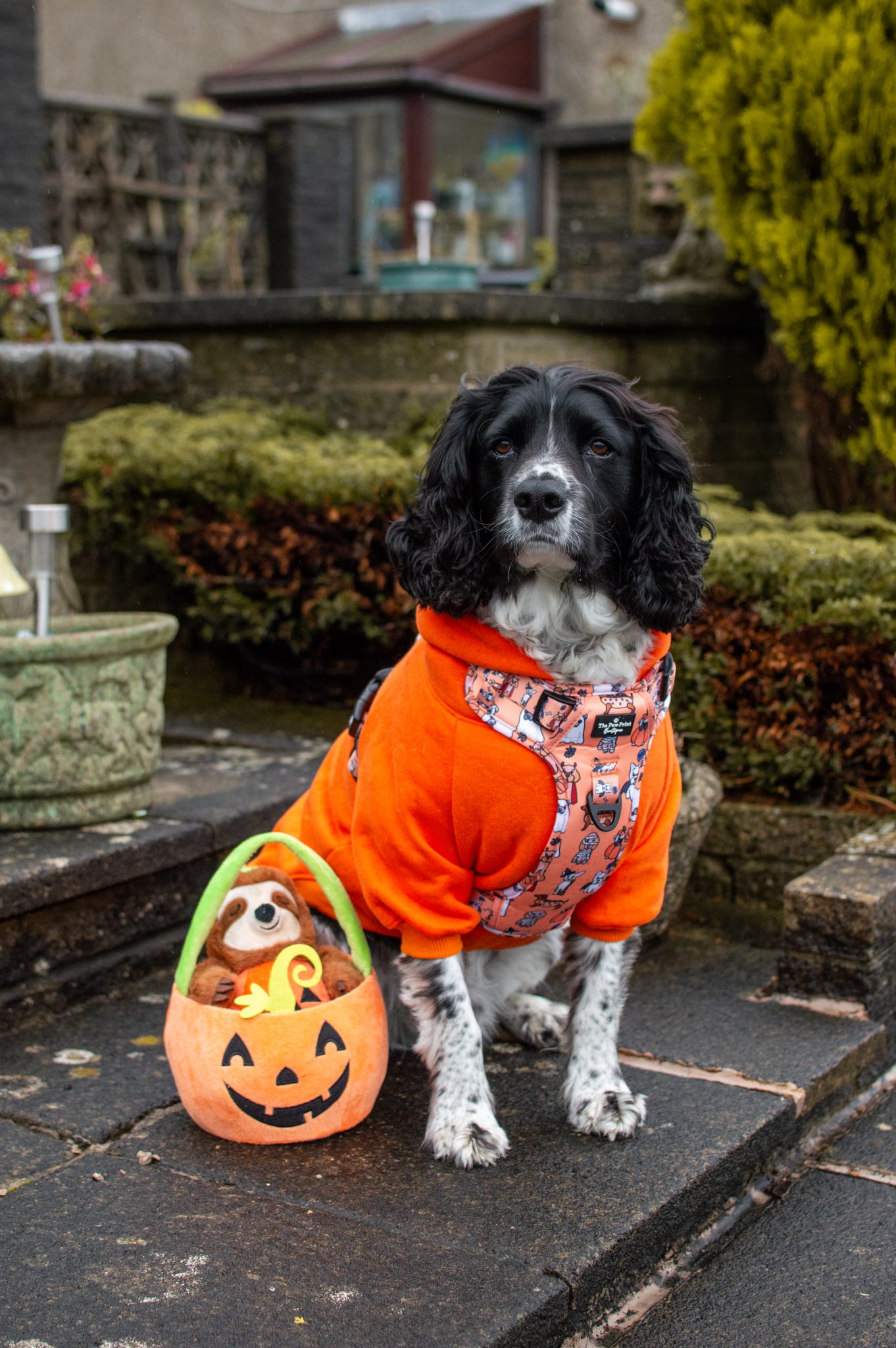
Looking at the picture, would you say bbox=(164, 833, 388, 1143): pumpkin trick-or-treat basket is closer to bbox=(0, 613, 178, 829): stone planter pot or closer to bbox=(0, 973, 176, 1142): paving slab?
bbox=(0, 973, 176, 1142): paving slab

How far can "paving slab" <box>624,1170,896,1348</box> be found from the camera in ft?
7.64

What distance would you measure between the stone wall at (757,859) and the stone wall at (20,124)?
18.5ft

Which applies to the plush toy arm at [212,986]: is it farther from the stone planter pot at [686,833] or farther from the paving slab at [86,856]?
the stone planter pot at [686,833]

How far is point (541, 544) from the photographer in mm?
2428

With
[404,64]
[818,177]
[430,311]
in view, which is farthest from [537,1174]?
[404,64]

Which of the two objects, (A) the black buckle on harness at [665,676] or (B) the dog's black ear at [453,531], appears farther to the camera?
(A) the black buckle on harness at [665,676]

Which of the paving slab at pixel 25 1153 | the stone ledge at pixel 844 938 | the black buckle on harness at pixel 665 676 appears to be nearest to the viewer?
the paving slab at pixel 25 1153

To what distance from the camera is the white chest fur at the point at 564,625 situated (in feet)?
8.34

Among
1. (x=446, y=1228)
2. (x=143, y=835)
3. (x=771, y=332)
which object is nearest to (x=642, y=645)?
(x=446, y=1228)

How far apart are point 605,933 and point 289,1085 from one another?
722mm

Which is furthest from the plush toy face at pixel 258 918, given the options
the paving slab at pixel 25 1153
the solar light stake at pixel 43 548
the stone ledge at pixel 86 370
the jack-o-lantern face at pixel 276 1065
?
the stone ledge at pixel 86 370

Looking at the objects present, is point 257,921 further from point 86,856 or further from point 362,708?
point 86,856

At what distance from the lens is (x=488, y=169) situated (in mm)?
20781

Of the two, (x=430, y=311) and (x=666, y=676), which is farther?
(x=430, y=311)
